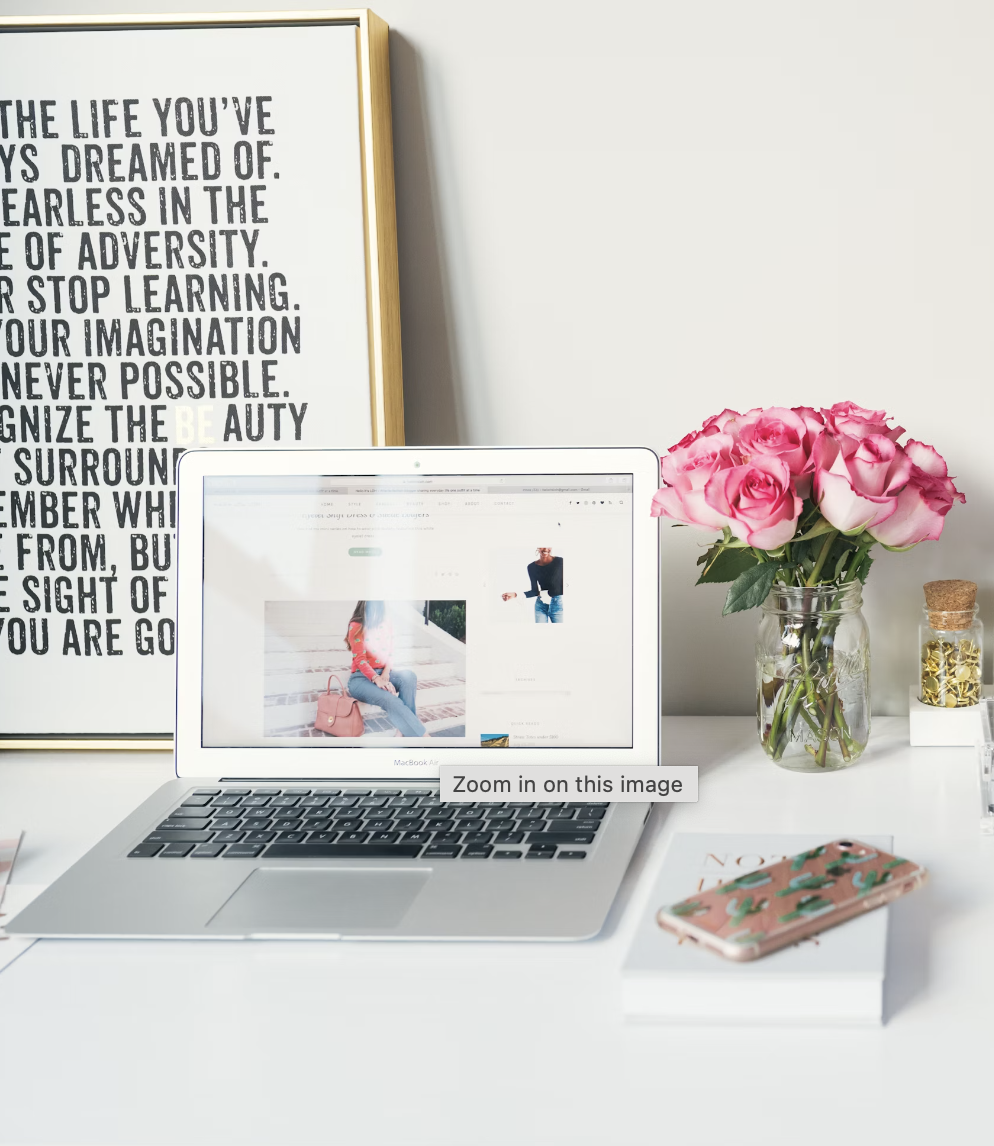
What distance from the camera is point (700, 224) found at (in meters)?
1.00

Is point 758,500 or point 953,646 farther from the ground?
point 758,500

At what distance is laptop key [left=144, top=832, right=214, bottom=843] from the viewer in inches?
31.0

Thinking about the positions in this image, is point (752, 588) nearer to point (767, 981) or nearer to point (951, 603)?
point (951, 603)

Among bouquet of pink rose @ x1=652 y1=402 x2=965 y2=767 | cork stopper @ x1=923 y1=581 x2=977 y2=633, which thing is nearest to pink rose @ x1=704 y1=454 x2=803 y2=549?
bouquet of pink rose @ x1=652 y1=402 x2=965 y2=767

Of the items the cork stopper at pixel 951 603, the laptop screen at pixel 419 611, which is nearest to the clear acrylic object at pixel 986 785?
the cork stopper at pixel 951 603

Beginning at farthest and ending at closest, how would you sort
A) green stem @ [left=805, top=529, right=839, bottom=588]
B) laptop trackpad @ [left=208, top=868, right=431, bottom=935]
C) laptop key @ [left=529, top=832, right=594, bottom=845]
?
green stem @ [left=805, top=529, right=839, bottom=588] → laptop key @ [left=529, top=832, right=594, bottom=845] → laptop trackpad @ [left=208, top=868, right=431, bottom=935]

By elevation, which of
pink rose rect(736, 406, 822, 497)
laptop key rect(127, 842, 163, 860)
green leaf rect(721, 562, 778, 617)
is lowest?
laptop key rect(127, 842, 163, 860)

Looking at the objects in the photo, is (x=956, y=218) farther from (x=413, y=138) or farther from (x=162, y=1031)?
(x=162, y=1031)

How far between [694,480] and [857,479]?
0.37 ft

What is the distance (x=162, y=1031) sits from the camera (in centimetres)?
57

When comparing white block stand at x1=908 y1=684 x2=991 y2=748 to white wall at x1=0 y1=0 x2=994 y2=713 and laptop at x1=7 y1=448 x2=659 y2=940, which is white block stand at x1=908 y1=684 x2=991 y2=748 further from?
laptop at x1=7 y1=448 x2=659 y2=940

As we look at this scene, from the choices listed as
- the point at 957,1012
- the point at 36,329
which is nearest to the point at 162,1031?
the point at 957,1012

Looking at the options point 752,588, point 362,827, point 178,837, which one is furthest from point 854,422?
point 178,837

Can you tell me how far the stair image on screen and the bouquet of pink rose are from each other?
0.64ft
